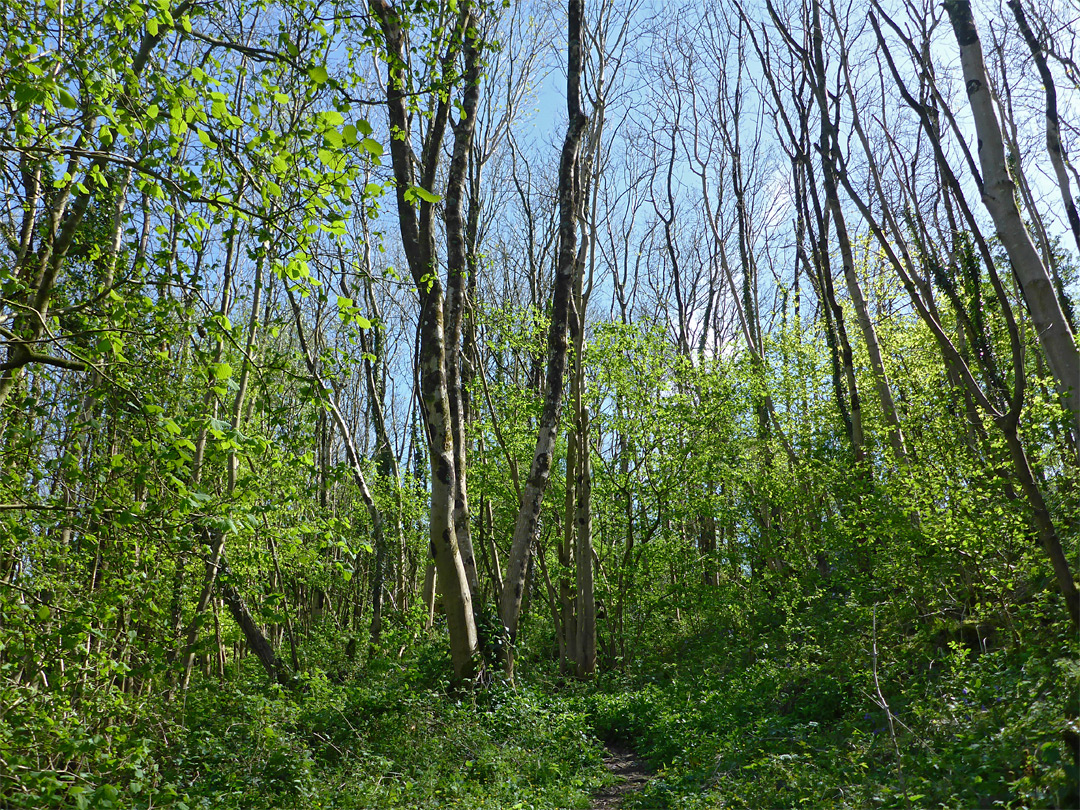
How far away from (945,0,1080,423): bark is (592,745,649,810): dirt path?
15.8ft

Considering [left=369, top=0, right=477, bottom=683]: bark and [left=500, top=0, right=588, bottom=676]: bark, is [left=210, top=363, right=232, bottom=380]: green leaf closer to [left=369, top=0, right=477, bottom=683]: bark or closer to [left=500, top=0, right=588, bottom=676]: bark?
[left=369, top=0, right=477, bottom=683]: bark

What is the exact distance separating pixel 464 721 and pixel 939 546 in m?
4.64

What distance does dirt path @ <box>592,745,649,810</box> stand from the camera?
20.4ft

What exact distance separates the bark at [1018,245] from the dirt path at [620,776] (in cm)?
481

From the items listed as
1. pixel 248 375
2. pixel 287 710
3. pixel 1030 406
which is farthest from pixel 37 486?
pixel 1030 406

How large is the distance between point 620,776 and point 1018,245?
6.00 metres

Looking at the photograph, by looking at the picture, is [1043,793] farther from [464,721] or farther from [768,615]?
[768,615]

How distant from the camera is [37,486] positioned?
16.4 feet

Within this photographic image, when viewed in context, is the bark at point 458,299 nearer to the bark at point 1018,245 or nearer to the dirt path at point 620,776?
the dirt path at point 620,776

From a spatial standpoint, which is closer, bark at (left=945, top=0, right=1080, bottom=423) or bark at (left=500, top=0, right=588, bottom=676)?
bark at (left=945, top=0, right=1080, bottom=423)

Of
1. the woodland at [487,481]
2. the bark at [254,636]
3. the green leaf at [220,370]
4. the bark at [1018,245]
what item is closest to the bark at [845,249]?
the woodland at [487,481]

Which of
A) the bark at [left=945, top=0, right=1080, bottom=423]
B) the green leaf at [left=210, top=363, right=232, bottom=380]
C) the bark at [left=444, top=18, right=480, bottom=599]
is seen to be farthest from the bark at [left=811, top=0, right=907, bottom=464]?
the green leaf at [left=210, top=363, right=232, bottom=380]

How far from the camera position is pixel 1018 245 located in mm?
4211

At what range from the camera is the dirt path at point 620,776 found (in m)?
6.21
